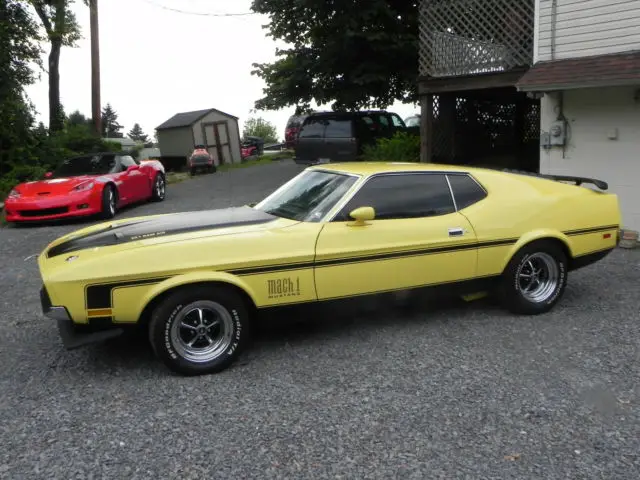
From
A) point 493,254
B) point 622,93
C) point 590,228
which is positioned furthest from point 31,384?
point 622,93

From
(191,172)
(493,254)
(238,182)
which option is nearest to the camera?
(493,254)

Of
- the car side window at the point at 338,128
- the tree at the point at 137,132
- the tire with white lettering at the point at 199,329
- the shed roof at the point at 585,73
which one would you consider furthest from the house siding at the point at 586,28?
the tree at the point at 137,132

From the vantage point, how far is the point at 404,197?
15.4 feet

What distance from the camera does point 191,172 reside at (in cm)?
2255

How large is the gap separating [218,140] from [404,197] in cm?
2544

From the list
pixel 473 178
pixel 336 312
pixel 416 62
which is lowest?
pixel 336 312

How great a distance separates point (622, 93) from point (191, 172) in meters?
17.0

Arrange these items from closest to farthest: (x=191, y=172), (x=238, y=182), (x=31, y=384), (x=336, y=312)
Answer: (x=31, y=384) < (x=336, y=312) < (x=238, y=182) < (x=191, y=172)

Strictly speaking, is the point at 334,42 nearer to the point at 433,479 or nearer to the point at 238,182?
the point at 238,182

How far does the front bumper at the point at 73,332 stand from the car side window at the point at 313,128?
11951 millimetres

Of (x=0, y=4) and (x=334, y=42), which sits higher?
(x=0, y=4)

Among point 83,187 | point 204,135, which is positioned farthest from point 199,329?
point 204,135

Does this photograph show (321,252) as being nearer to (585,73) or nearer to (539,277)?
(539,277)

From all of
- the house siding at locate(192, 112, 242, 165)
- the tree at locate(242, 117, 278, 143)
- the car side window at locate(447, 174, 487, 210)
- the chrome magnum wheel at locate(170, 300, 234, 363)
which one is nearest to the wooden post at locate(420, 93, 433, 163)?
the car side window at locate(447, 174, 487, 210)
